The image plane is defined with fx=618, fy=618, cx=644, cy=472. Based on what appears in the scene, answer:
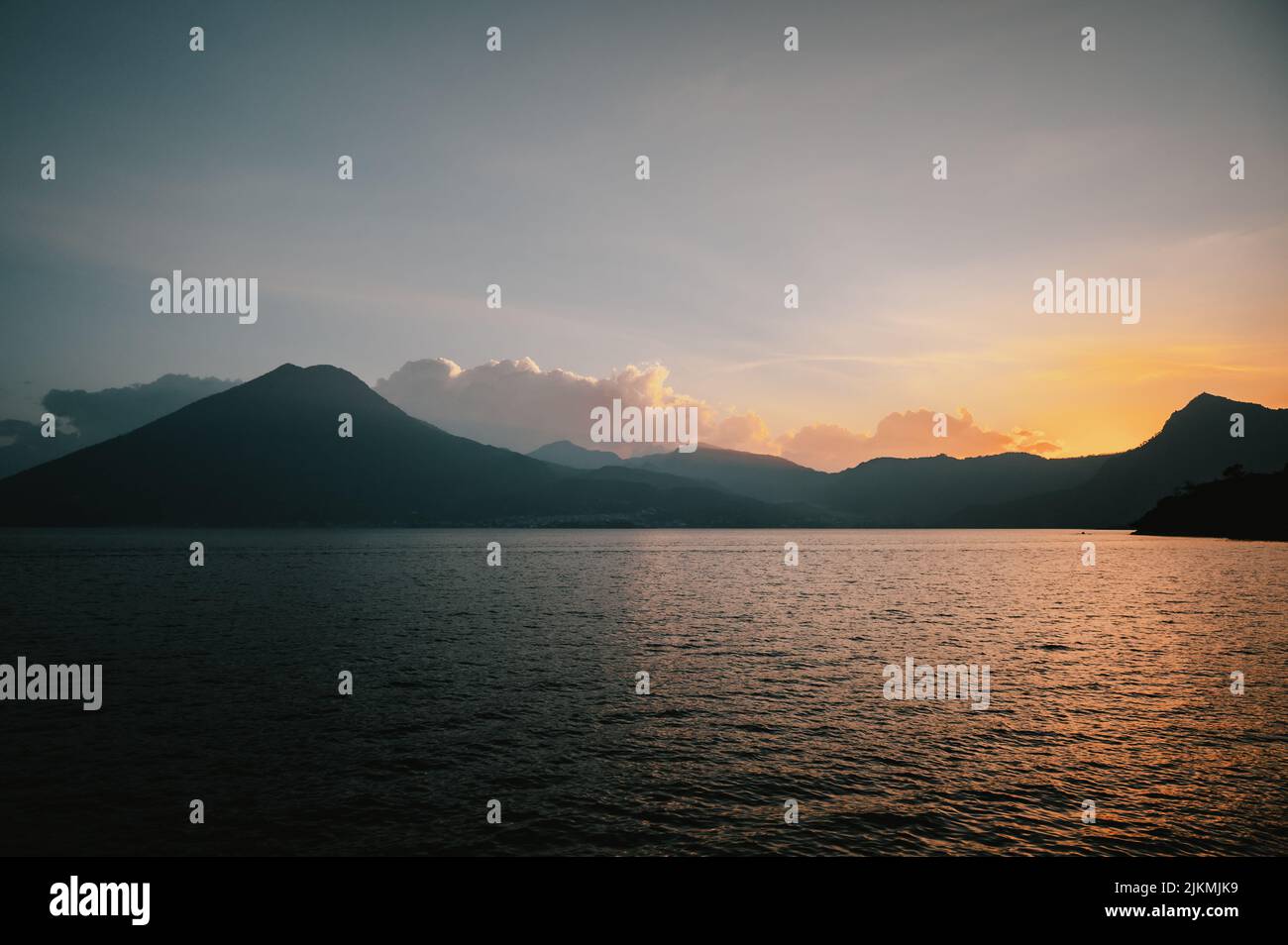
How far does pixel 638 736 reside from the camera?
35031 millimetres

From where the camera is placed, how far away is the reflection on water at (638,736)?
23.9 metres

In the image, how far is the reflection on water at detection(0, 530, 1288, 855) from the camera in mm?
23906

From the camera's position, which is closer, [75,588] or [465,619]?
[465,619]

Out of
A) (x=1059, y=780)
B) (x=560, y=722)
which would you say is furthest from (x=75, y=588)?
(x=1059, y=780)

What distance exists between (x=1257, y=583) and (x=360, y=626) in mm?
149594
